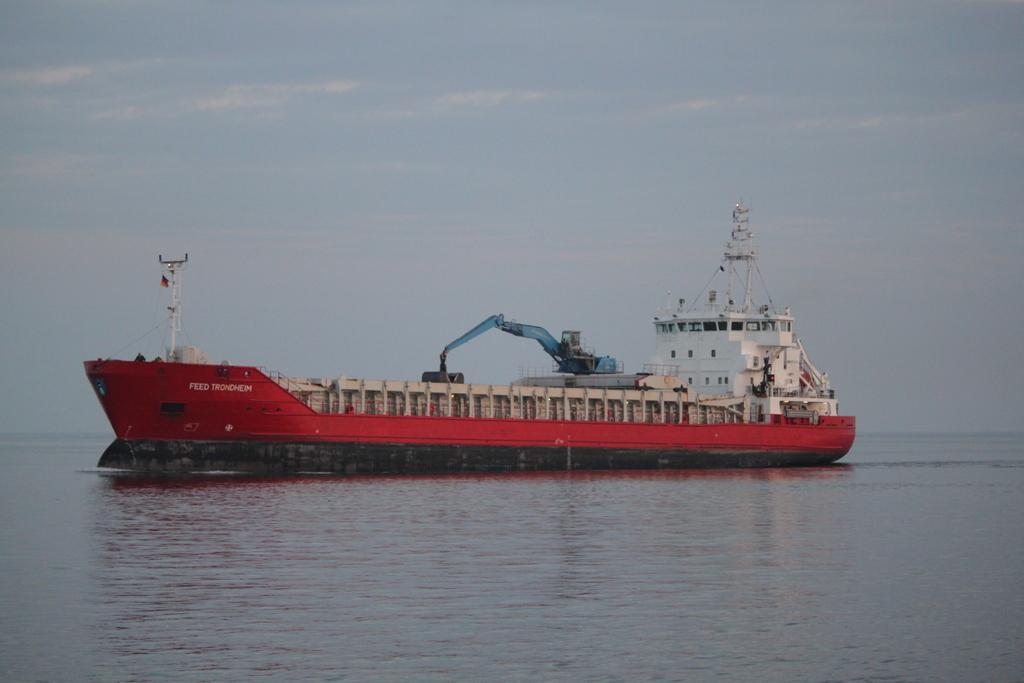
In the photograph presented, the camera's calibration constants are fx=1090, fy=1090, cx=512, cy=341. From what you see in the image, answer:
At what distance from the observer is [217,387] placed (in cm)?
3469

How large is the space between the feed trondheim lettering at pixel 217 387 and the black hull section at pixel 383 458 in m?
1.73

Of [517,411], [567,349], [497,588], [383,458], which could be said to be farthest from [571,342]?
[497,588]

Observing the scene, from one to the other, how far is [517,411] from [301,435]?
10.6 metres

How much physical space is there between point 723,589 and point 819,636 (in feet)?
10.7

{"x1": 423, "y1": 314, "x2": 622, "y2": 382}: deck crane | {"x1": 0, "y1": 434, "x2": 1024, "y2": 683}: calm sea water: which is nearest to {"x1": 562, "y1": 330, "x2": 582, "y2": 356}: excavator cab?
{"x1": 423, "y1": 314, "x2": 622, "y2": 382}: deck crane

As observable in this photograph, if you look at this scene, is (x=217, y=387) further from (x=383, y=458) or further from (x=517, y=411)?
(x=517, y=411)

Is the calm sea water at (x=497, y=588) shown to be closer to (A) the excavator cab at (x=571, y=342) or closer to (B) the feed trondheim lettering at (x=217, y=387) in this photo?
(B) the feed trondheim lettering at (x=217, y=387)

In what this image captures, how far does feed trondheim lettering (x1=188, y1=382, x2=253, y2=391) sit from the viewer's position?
3447cm

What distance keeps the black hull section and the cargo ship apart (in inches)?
1.9

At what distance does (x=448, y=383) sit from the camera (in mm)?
41438

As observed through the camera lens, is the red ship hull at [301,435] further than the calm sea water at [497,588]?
Yes

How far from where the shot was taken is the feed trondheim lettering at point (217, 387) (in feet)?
113


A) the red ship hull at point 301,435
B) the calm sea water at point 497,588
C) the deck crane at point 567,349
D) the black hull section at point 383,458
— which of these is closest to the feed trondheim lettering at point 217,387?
the red ship hull at point 301,435

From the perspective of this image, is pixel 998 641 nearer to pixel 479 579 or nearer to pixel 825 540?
pixel 479 579
